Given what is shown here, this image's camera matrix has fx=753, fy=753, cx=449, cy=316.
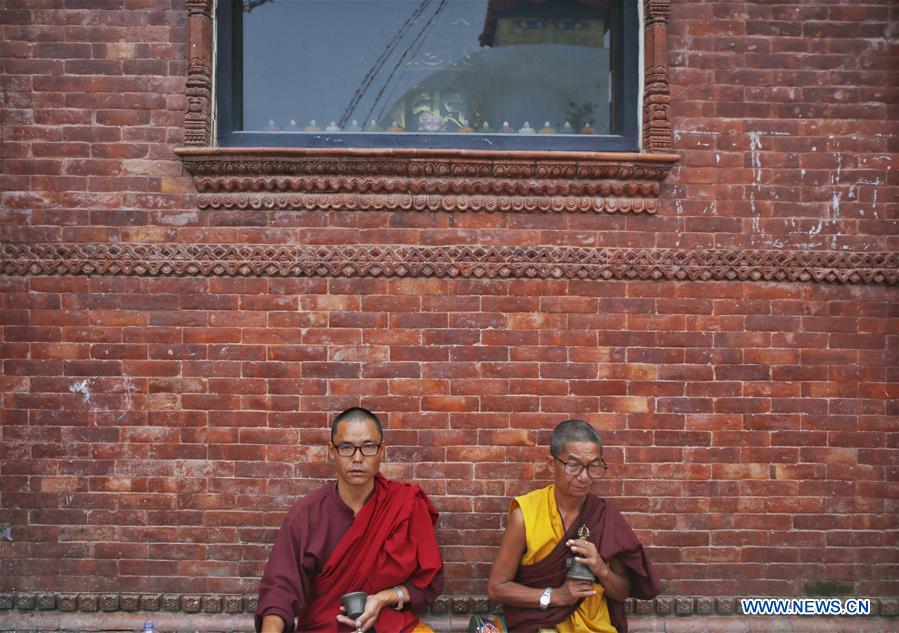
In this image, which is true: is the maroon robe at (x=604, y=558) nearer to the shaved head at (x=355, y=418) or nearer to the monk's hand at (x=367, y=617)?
the monk's hand at (x=367, y=617)

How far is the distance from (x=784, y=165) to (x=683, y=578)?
2310mm

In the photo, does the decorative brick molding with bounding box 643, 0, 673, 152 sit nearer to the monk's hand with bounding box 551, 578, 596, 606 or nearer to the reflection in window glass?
the reflection in window glass

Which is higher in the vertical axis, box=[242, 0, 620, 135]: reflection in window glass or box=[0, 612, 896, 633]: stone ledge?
box=[242, 0, 620, 135]: reflection in window glass

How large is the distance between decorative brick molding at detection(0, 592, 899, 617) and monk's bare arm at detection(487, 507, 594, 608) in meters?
0.57

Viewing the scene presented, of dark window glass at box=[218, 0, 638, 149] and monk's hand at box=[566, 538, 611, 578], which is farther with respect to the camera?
dark window glass at box=[218, 0, 638, 149]

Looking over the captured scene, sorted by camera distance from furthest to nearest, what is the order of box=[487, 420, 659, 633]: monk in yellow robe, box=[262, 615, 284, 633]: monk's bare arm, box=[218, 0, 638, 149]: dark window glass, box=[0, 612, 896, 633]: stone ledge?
1. box=[218, 0, 638, 149]: dark window glass
2. box=[0, 612, 896, 633]: stone ledge
3. box=[487, 420, 659, 633]: monk in yellow robe
4. box=[262, 615, 284, 633]: monk's bare arm

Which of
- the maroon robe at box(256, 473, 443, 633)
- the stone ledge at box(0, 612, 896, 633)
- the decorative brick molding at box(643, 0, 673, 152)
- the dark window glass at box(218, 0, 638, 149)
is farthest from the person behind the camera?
the dark window glass at box(218, 0, 638, 149)

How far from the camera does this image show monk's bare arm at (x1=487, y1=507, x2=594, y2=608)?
3449 mm

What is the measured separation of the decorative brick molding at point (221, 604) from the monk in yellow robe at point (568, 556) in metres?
0.49

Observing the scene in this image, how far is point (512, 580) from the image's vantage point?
354 cm

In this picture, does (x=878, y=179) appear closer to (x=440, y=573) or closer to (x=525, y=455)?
(x=525, y=455)

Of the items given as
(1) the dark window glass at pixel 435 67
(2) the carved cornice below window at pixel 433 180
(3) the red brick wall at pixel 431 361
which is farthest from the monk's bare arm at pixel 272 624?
A: (1) the dark window glass at pixel 435 67

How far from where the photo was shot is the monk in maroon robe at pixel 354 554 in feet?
10.9

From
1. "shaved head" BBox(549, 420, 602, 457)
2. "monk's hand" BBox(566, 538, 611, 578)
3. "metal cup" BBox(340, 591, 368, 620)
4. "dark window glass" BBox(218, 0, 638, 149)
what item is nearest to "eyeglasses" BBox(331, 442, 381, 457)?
"metal cup" BBox(340, 591, 368, 620)
